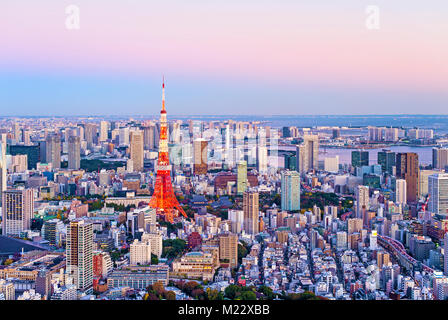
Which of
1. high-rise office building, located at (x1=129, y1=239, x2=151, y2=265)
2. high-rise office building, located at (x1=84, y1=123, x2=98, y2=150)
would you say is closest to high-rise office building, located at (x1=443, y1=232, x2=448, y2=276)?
high-rise office building, located at (x1=129, y1=239, x2=151, y2=265)

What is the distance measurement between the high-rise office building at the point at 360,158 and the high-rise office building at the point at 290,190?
2.62ft

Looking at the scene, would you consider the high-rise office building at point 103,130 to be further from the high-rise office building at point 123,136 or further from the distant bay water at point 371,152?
the distant bay water at point 371,152

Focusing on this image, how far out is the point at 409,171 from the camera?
21.0 feet

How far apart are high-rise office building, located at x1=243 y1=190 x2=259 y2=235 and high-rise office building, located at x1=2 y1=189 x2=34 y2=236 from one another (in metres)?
2.41

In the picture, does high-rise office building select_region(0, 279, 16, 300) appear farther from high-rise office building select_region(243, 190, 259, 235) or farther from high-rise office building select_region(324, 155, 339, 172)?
high-rise office building select_region(324, 155, 339, 172)

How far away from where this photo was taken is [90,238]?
4301 millimetres

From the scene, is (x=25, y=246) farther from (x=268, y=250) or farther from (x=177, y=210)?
(x=268, y=250)

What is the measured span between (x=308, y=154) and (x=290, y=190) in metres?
0.54

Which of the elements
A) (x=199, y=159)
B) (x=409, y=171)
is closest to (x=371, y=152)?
(x=409, y=171)

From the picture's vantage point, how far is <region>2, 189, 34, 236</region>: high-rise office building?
5.18 meters

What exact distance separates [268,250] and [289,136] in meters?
1.62

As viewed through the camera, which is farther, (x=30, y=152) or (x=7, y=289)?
(x=30, y=152)

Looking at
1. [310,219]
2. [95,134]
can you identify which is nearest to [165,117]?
[95,134]

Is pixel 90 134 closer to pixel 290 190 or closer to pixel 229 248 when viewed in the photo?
pixel 229 248
